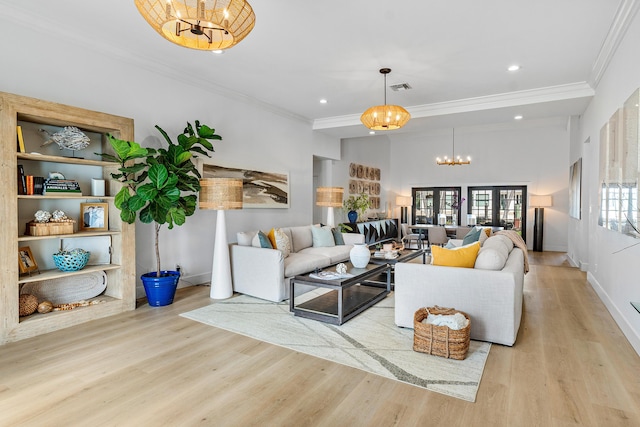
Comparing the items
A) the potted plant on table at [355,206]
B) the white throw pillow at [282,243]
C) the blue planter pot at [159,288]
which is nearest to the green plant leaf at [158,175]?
the blue planter pot at [159,288]

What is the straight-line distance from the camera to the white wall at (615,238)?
3064 mm

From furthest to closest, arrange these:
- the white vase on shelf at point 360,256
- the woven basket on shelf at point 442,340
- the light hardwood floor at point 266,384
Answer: the white vase on shelf at point 360,256 < the woven basket on shelf at point 442,340 < the light hardwood floor at point 266,384

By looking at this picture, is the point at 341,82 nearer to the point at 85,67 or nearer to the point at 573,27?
the point at 573,27

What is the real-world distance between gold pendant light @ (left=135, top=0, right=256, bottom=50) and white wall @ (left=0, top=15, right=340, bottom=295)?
2.00m

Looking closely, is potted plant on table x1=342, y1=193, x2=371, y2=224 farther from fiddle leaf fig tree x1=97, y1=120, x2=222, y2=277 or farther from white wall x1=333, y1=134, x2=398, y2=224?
fiddle leaf fig tree x1=97, y1=120, x2=222, y2=277

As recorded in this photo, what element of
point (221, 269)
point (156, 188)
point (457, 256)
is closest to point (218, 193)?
point (156, 188)

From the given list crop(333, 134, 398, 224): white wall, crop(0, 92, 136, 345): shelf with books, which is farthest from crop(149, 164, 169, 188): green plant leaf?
crop(333, 134, 398, 224): white wall

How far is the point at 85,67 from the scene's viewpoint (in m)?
3.94

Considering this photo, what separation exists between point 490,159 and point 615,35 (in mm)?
7212

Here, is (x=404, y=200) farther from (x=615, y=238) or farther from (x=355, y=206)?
(x=615, y=238)

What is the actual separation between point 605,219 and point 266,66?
4361mm

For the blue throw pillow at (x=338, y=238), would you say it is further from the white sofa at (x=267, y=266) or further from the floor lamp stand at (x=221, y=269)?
the floor lamp stand at (x=221, y=269)

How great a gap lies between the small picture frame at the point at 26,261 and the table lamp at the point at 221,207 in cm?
172

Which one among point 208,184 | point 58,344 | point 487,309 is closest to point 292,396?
point 487,309
